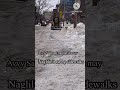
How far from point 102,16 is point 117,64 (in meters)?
1.98

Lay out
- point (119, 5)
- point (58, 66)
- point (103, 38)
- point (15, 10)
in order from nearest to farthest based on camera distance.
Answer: point (15, 10) < point (119, 5) < point (103, 38) < point (58, 66)

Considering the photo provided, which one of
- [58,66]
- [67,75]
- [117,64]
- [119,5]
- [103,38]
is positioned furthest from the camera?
[58,66]

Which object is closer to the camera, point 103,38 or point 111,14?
point 111,14

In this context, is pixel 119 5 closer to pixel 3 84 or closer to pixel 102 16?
pixel 102 16

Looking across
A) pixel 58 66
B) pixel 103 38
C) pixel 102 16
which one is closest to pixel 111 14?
pixel 102 16

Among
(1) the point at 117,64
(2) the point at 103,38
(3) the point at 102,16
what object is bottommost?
(1) the point at 117,64

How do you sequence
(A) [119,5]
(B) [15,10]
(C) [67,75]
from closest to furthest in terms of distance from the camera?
(B) [15,10] → (A) [119,5] → (C) [67,75]

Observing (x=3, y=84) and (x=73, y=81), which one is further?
(x=73, y=81)

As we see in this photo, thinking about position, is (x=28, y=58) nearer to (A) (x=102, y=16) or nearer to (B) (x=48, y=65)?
(A) (x=102, y=16)

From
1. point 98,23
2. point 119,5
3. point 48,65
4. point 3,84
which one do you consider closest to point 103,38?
point 98,23

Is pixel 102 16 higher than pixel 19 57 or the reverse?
higher

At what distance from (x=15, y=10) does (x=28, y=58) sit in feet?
3.96

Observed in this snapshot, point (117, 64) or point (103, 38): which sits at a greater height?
point (103, 38)

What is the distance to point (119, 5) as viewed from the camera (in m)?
7.26
